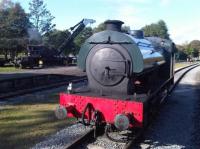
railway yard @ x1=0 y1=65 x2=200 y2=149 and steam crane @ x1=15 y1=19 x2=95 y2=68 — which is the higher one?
steam crane @ x1=15 y1=19 x2=95 y2=68

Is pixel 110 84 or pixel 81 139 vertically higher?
pixel 110 84

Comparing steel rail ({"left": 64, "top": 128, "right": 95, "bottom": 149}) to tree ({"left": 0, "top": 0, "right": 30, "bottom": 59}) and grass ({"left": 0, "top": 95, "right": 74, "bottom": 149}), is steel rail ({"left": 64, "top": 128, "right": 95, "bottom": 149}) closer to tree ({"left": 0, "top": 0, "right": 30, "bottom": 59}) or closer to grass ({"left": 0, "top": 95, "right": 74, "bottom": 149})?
grass ({"left": 0, "top": 95, "right": 74, "bottom": 149})

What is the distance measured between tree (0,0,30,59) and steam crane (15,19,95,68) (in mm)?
10343

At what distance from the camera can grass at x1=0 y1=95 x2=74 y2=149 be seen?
7.41 meters

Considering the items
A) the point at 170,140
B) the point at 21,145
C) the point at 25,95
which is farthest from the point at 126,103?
the point at 25,95

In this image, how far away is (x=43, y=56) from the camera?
128 feet

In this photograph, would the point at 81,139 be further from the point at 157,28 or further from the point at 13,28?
the point at 157,28

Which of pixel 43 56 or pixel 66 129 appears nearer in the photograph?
pixel 66 129

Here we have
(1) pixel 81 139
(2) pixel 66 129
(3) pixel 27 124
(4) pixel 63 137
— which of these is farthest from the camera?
(3) pixel 27 124

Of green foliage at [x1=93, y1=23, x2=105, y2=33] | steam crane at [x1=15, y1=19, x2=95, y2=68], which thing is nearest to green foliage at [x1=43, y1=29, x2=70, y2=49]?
steam crane at [x1=15, y1=19, x2=95, y2=68]

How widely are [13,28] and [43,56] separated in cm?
1734

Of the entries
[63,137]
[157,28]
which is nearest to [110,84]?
[63,137]

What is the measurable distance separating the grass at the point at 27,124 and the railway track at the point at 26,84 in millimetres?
2619

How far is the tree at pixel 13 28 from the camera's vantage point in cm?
4953
